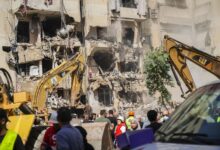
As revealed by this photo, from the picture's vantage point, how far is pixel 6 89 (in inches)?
489

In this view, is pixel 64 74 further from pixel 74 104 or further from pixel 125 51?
pixel 125 51

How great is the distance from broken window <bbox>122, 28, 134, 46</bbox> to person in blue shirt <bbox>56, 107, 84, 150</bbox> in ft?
112

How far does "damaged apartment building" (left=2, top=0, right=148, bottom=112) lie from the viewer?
3400cm

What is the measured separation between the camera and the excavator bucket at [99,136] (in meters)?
8.76

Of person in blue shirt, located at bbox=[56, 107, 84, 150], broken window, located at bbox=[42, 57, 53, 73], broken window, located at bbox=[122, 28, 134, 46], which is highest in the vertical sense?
broken window, located at bbox=[122, 28, 134, 46]

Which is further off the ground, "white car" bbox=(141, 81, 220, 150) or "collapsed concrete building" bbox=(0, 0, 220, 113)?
"collapsed concrete building" bbox=(0, 0, 220, 113)

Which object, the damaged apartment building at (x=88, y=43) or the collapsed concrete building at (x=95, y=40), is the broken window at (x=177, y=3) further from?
the damaged apartment building at (x=88, y=43)

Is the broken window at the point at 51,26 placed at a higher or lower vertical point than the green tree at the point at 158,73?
higher

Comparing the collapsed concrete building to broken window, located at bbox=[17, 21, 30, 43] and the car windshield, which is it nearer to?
broken window, located at bbox=[17, 21, 30, 43]

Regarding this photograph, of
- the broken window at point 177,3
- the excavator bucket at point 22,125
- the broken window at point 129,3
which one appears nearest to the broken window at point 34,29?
the broken window at point 129,3

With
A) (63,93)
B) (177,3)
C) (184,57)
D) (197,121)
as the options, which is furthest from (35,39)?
(197,121)

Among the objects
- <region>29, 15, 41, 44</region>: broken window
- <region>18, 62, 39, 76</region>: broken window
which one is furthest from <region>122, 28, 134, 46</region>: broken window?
<region>18, 62, 39, 76</region>: broken window

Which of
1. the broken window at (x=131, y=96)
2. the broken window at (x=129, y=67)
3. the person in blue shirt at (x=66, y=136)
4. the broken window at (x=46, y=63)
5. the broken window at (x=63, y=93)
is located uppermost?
the broken window at (x=46, y=63)

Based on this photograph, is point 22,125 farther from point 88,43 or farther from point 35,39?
point 88,43
